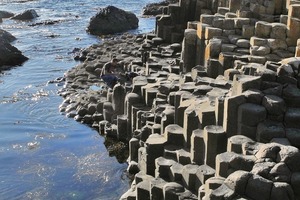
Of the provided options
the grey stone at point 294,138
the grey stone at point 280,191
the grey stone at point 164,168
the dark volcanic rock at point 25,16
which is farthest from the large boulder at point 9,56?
the grey stone at point 280,191

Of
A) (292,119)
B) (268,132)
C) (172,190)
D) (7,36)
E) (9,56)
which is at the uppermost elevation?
(292,119)

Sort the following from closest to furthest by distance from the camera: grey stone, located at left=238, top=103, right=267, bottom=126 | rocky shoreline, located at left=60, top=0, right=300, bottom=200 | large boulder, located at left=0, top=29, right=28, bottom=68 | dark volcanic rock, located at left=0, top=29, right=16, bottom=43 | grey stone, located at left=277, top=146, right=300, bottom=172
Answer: grey stone, located at left=277, top=146, right=300, bottom=172 → rocky shoreline, located at left=60, top=0, right=300, bottom=200 → grey stone, located at left=238, top=103, right=267, bottom=126 → large boulder, located at left=0, top=29, right=28, bottom=68 → dark volcanic rock, located at left=0, top=29, right=16, bottom=43

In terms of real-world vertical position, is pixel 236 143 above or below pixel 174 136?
above

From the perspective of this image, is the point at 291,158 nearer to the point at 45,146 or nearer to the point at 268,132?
the point at 268,132

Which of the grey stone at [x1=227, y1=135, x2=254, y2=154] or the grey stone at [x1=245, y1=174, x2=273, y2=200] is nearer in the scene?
the grey stone at [x1=245, y1=174, x2=273, y2=200]

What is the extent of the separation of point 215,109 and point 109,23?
78.8 ft

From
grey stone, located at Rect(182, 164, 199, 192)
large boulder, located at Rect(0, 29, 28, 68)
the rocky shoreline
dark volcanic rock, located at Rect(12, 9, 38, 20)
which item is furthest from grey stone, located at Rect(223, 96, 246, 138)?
dark volcanic rock, located at Rect(12, 9, 38, 20)

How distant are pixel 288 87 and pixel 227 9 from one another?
6971mm

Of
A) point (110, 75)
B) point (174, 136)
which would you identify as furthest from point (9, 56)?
point (174, 136)

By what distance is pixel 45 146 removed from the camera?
15797mm

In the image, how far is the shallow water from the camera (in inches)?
519

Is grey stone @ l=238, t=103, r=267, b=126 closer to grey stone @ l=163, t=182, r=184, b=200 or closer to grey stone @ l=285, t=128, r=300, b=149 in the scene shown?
grey stone @ l=285, t=128, r=300, b=149

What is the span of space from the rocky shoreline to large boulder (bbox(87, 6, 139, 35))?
14114 millimetres

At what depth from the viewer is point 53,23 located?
38.5m
